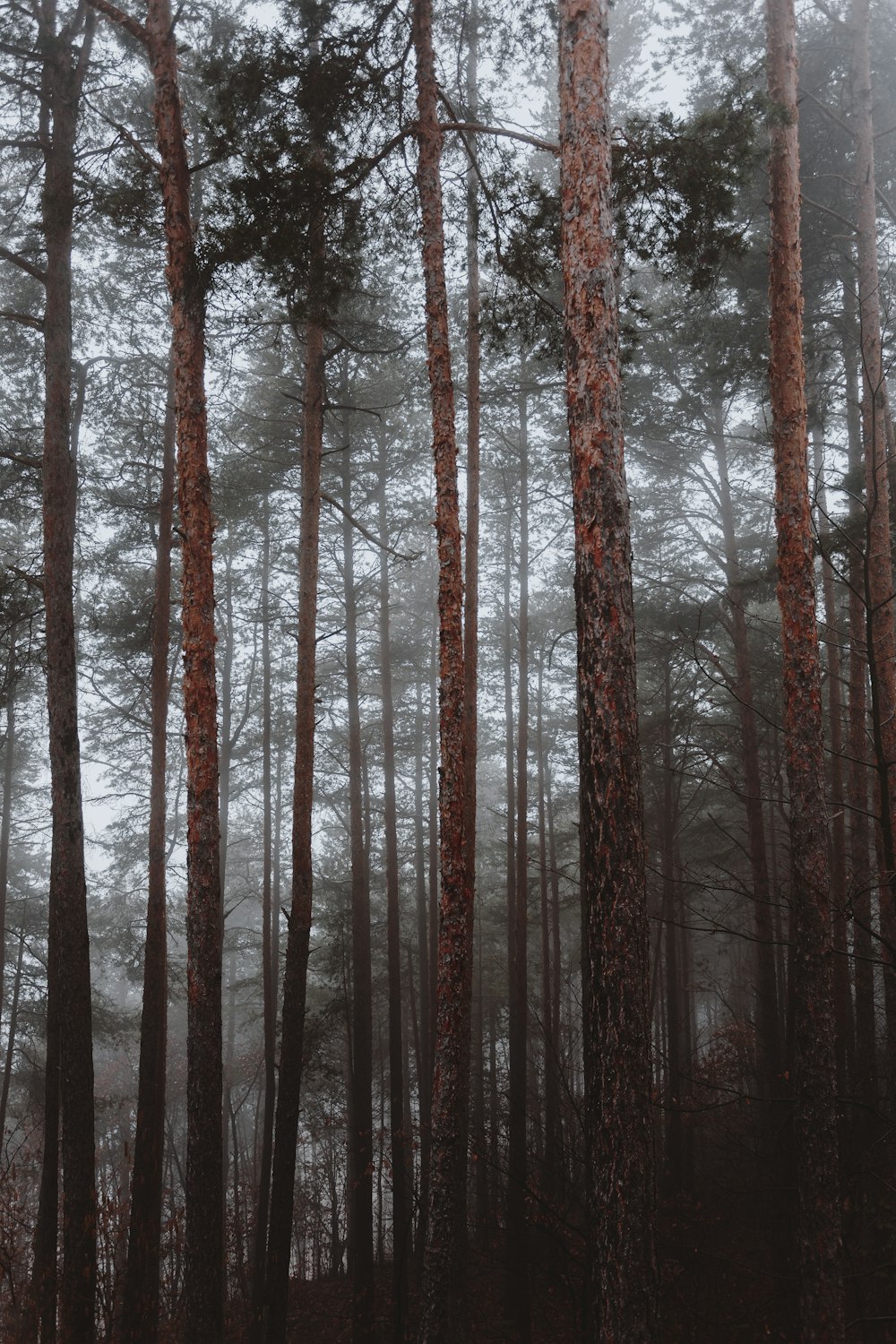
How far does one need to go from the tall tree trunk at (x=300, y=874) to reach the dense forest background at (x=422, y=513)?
0.08 meters

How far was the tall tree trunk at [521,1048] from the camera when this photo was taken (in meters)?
10.3

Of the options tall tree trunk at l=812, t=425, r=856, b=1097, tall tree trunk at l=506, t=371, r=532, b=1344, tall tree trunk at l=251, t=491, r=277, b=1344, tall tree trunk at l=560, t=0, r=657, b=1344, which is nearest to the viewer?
tall tree trunk at l=560, t=0, r=657, b=1344

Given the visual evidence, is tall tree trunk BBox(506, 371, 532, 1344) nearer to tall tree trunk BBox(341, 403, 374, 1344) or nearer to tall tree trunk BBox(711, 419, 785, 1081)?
tall tree trunk BBox(341, 403, 374, 1344)

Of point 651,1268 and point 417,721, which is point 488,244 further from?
point 417,721

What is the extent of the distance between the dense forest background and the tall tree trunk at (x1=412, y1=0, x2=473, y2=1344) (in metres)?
0.31

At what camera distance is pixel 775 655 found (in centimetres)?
1409

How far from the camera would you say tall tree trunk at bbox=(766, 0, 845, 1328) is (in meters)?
5.47

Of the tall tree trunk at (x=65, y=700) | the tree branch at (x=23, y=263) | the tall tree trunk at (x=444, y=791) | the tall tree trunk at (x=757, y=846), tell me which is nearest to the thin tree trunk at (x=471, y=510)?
the tall tree trunk at (x=444, y=791)

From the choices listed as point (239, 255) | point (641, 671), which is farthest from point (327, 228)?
point (641, 671)

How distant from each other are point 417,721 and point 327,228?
14.0 metres

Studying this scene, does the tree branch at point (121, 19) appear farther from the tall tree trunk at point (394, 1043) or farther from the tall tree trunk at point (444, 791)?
the tall tree trunk at point (394, 1043)

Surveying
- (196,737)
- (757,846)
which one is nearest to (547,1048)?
(757,846)

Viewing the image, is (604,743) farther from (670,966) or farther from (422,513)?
(422,513)

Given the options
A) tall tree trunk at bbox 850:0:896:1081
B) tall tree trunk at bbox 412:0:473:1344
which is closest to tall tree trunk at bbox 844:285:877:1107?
tall tree trunk at bbox 850:0:896:1081
